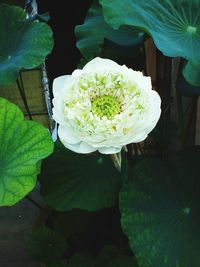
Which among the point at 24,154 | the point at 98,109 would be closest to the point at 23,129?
the point at 24,154

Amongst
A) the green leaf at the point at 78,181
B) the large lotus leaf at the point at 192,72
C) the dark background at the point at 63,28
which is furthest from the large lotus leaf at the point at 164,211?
the dark background at the point at 63,28

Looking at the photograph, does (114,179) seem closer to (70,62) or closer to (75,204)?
(75,204)

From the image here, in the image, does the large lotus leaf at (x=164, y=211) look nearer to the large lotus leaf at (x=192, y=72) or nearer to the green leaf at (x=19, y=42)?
the large lotus leaf at (x=192, y=72)

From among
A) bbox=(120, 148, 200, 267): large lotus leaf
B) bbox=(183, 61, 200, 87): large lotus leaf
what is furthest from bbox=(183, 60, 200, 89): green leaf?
bbox=(120, 148, 200, 267): large lotus leaf

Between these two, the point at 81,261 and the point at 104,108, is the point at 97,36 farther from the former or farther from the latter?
the point at 81,261

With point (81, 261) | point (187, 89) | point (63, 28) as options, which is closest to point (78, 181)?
point (81, 261)

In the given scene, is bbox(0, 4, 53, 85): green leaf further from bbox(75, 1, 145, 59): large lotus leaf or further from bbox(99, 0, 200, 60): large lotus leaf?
bbox(99, 0, 200, 60): large lotus leaf
